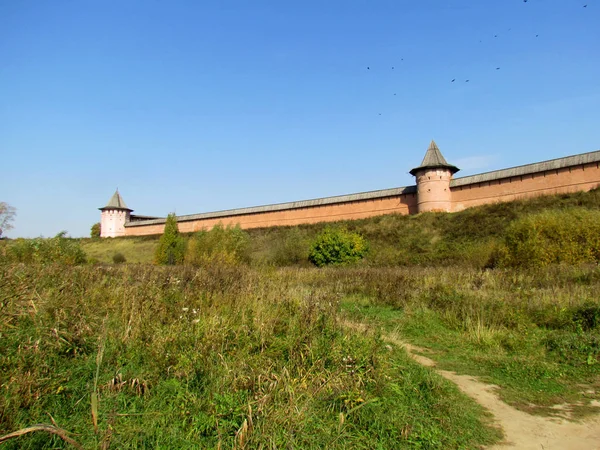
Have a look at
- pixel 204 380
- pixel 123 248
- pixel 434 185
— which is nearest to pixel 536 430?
pixel 204 380

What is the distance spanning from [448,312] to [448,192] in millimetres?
23003

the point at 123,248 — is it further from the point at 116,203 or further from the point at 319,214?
the point at 319,214

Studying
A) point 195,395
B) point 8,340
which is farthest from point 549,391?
point 8,340

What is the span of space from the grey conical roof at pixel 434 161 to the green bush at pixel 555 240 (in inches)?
535

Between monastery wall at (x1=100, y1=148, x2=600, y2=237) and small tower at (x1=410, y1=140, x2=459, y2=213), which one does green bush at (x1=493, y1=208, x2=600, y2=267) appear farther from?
small tower at (x1=410, y1=140, x2=459, y2=213)

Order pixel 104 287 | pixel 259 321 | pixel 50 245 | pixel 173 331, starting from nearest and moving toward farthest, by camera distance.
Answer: pixel 173 331 → pixel 259 321 → pixel 104 287 → pixel 50 245

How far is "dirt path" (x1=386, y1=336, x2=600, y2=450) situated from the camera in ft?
9.22

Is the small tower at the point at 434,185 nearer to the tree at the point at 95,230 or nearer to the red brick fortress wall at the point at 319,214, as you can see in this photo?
the red brick fortress wall at the point at 319,214

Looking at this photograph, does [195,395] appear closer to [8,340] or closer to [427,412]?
[8,340]

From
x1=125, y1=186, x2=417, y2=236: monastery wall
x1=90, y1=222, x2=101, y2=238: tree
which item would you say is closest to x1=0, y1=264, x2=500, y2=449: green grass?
x1=125, y1=186, x2=417, y2=236: monastery wall

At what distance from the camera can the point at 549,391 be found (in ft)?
12.8

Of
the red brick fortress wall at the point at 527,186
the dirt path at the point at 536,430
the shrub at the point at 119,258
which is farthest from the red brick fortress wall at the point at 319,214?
the dirt path at the point at 536,430

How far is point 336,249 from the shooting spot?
22.3 meters

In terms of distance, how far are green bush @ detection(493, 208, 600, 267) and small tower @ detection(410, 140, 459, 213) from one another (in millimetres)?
12756
